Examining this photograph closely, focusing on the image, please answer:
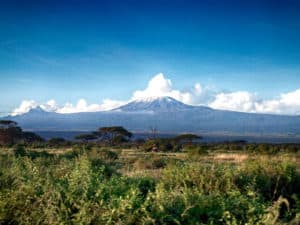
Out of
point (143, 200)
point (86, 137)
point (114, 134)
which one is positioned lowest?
point (86, 137)

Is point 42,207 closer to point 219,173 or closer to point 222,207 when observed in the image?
point 222,207

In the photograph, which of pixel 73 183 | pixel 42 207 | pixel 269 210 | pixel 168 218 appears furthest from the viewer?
pixel 73 183

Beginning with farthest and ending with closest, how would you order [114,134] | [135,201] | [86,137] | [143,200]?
[86,137] → [114,134] → [143,200] → [135,201]

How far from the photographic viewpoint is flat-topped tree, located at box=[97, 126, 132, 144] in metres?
67.2

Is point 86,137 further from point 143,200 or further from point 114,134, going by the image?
point 143,200

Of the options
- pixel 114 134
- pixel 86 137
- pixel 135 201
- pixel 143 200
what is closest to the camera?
pixel 135 201

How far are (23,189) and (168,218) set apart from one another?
110 inches

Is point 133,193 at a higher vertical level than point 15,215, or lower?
higher

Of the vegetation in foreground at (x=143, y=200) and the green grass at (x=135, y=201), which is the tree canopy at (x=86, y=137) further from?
the green grass at (x=135, y=201)

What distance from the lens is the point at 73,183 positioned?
24.4ft

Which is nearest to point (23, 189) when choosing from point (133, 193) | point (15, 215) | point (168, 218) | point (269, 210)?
point (15, 215)

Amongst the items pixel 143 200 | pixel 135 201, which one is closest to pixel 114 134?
pixel 143 200

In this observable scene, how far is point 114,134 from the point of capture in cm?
7144

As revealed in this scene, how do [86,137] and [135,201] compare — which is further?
[86,137]
